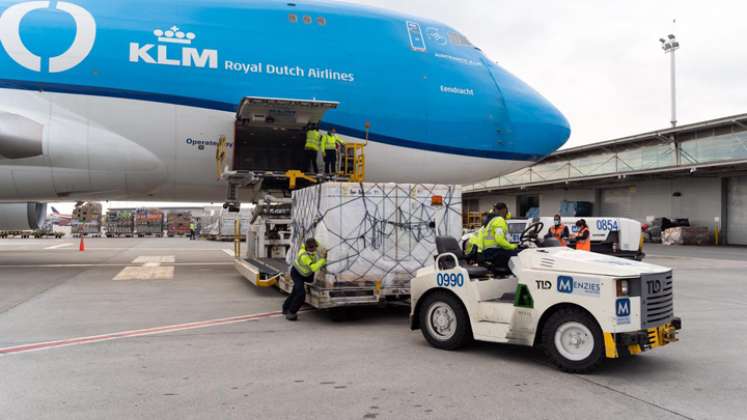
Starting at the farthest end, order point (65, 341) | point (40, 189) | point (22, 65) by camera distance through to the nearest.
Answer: point (40, 189)
point (22, 65)
point (65, 341)

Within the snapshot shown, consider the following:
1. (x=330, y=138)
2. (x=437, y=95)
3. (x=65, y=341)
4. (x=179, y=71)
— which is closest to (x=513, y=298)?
(x=65, y=341)

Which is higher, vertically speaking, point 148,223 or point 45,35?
point 45,35

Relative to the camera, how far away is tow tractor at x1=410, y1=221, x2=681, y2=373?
574 cm

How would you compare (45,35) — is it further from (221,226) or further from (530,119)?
(221,226)

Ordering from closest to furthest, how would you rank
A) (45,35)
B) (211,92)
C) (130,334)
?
(130,334), (45,35), (211,92)

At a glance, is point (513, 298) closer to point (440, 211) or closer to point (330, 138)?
point (440, 211)

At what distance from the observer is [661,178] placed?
36750mm

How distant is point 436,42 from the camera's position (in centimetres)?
1566

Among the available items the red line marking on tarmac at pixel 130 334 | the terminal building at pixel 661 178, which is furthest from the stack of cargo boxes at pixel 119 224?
the red line marking on tarmac at pixel 130 334

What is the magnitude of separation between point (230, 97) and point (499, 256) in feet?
29.6

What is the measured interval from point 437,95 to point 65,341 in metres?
10.7

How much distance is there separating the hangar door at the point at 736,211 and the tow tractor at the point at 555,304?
3182 centimetres

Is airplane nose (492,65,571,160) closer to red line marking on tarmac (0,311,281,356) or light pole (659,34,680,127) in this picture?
red line marking on tarmac (0,311,281,356)

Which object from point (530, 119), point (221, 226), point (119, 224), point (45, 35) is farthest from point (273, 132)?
point (119, 224)
